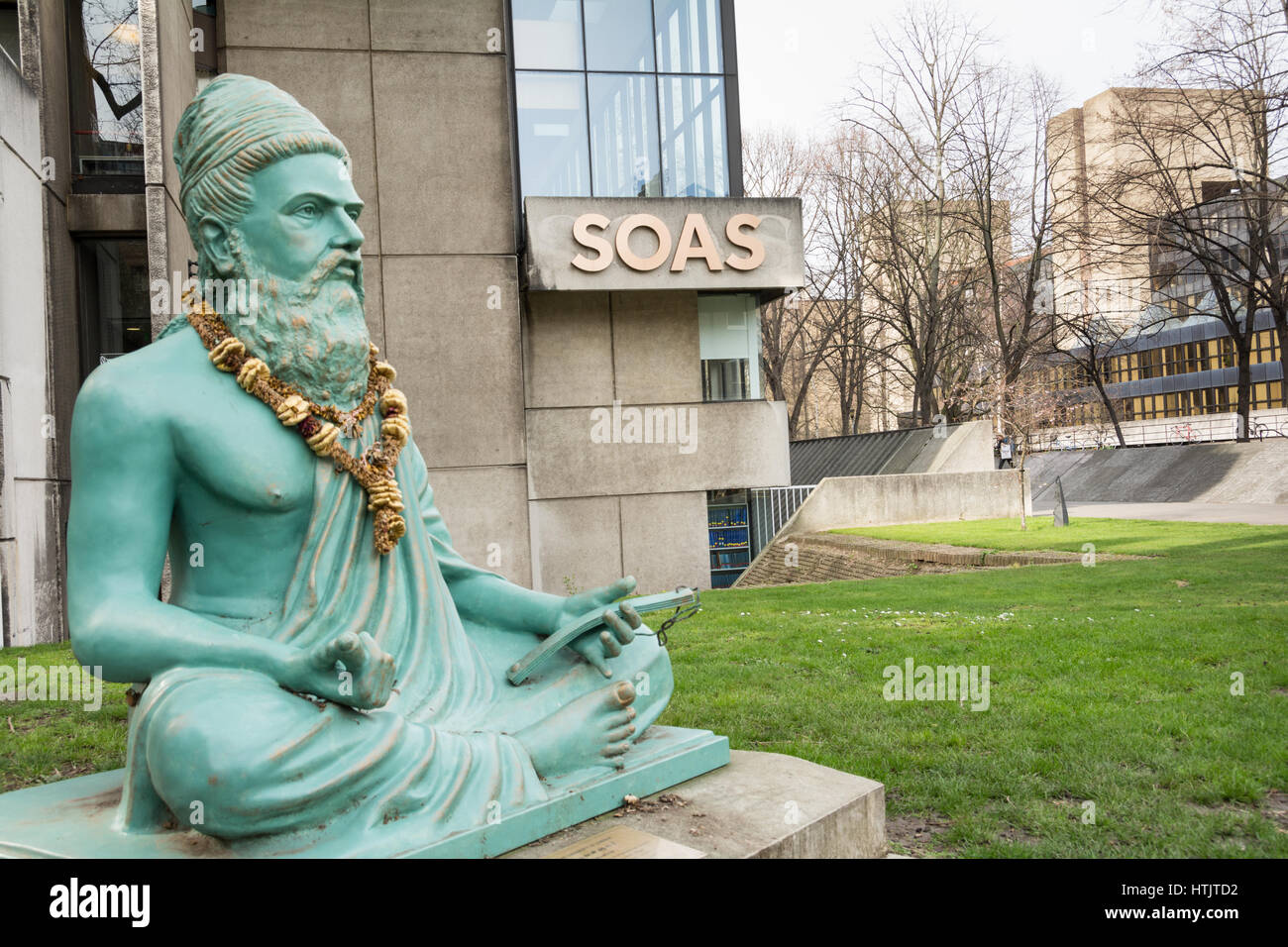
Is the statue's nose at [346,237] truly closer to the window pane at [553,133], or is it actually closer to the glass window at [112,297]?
the glass window at [112,297]

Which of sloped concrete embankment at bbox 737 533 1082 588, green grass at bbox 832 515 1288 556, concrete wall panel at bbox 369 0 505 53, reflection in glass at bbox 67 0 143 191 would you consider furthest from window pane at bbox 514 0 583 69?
green grass at bbox 832 515 1288 556

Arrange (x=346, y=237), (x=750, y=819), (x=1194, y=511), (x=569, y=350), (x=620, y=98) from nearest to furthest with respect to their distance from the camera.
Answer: (x=346, y=237) < (x=750, y=819) < (x=569, y=350) < (x=620, y=98) < (x=1194, y=511)

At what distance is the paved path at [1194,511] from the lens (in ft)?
62.0

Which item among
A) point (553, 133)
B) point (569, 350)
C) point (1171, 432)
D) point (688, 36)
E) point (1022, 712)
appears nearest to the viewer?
point (1022, 712)

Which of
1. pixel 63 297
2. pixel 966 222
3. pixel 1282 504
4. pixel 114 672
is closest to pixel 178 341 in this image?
pixel 114 672

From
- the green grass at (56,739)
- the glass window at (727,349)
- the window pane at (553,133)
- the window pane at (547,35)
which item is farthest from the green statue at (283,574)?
the window pane at (547,35)

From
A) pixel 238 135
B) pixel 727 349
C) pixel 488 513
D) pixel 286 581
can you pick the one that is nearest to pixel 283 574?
pixel 286 581

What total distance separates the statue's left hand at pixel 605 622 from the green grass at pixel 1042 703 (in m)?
1.74

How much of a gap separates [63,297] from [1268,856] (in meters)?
13.0

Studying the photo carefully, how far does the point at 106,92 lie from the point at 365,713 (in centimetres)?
1343

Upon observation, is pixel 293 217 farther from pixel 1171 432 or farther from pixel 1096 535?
pixel 1171 432

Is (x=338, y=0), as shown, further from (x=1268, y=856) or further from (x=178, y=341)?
(x=1268, y=856)

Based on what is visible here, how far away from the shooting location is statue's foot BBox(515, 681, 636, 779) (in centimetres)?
285

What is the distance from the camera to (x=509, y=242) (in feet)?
47.8
